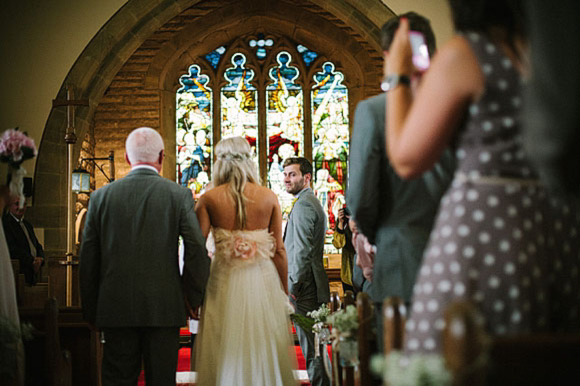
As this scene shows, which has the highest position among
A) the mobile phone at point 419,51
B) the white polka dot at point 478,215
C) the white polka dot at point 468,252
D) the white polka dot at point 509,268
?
the mobile phone at point 419,51

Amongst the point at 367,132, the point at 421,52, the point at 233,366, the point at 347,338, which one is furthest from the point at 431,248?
the point at 233,366

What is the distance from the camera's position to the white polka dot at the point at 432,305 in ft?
4.30

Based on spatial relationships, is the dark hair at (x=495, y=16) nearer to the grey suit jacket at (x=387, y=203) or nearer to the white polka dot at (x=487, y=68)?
the white polka dot at (x=487, y=68)

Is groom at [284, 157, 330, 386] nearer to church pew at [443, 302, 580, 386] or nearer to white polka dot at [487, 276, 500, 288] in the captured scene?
white polka dot at [487, 276, 500, 288]

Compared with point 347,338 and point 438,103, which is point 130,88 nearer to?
point 347,338

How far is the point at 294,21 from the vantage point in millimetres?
12094

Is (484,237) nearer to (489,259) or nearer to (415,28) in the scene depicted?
(489,259)

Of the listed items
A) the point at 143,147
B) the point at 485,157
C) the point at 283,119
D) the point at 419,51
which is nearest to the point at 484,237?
the point at 485,157

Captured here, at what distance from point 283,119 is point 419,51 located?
1084 centimetres

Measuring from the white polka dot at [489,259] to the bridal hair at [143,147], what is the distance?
2.33 metres

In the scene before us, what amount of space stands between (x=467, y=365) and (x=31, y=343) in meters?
3.22

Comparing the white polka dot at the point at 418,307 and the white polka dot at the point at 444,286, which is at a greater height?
the white polka dot at the point at 444,286

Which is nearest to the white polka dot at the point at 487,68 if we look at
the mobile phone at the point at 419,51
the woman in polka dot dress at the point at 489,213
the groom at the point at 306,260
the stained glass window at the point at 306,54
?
the woman in polka dot dress at the point at 489,213

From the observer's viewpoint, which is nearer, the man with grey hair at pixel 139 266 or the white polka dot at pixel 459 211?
the white polka dot at pixel 459 211
